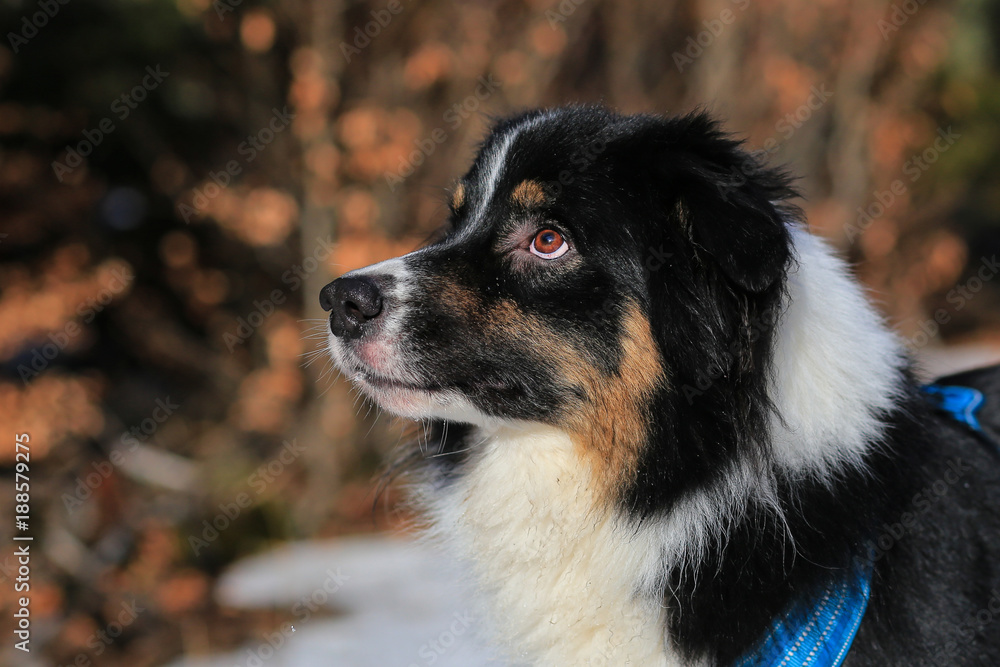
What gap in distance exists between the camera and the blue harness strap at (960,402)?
8.66 ft

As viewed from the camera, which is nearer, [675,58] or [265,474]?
[265,474]

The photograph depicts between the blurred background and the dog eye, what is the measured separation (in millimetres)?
2185

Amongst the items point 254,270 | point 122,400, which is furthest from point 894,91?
point 122,400

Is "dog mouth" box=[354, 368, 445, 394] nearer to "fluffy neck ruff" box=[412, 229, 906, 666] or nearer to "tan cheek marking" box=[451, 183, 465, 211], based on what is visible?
"fluffy neck ruff" box=[412, 229, 906, 666]

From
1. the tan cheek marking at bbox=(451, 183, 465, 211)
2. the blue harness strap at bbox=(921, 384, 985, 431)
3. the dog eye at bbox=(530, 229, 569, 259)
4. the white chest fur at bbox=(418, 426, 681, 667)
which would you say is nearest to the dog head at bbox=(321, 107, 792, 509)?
the dog eye at bbox=(530, 229, 569, 259)

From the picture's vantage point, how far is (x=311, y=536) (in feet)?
21.6

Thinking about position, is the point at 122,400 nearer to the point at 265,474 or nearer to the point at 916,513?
the point at 265,474

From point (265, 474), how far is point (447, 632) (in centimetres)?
280

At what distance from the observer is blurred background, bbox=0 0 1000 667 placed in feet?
18.2

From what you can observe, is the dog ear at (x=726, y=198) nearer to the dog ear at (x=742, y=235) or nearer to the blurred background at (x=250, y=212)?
the dog ear at (x=742, y=235)

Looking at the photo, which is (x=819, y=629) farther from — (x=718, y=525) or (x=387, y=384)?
(x=387, y=384)

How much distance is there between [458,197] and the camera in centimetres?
301

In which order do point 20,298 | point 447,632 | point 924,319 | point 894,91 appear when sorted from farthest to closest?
point 924,319, point 894,91, point 20,298, point 447,632

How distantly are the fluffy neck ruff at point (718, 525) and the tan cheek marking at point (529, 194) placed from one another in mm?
717
